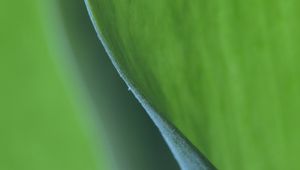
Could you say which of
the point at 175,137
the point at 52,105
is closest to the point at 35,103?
the point at 52,105

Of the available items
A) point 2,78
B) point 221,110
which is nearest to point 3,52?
point 2,78

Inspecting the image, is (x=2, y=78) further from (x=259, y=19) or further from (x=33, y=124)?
(x=259, y=19)

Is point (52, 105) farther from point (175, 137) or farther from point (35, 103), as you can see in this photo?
point (175, 137)
